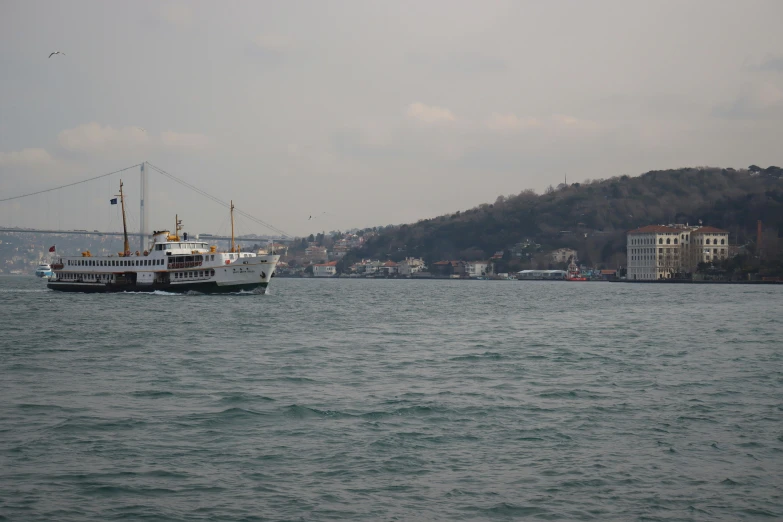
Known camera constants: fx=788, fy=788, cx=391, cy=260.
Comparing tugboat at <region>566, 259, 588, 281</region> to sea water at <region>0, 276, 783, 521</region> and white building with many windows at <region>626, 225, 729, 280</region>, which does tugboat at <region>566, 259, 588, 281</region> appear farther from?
sea water at <region>0, 276, 783, 521</region>

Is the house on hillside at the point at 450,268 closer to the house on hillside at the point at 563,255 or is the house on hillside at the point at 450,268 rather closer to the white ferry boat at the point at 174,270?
the house on hillside at the point at 563,255

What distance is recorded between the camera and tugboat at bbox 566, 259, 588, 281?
137 meters

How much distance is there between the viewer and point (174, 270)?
162 ft

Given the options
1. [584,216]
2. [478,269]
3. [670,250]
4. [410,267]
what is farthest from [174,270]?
[584,216]

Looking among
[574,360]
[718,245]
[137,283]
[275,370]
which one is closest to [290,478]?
[275,370]

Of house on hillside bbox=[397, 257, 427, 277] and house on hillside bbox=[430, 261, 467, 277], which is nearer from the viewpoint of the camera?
house on hillside bbox=[430, 261, 467, 277]

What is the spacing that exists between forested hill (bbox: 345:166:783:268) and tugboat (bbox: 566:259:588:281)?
781 cm

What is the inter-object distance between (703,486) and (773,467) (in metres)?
1.24

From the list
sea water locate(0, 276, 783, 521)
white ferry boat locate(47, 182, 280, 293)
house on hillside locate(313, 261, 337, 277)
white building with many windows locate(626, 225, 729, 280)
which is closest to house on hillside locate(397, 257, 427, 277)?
house on hillside locate(313, 261, 337, 277)

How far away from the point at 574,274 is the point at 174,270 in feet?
331

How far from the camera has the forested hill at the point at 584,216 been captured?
6422 inches

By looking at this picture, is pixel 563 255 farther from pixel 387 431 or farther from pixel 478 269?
pixel 387 431

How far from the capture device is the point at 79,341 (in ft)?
72.9

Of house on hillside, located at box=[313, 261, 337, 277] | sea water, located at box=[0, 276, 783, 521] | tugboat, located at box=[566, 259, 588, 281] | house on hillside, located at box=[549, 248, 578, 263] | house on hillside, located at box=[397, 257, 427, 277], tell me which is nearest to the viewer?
sea water, located at box=[0, 276, 783, 521]
